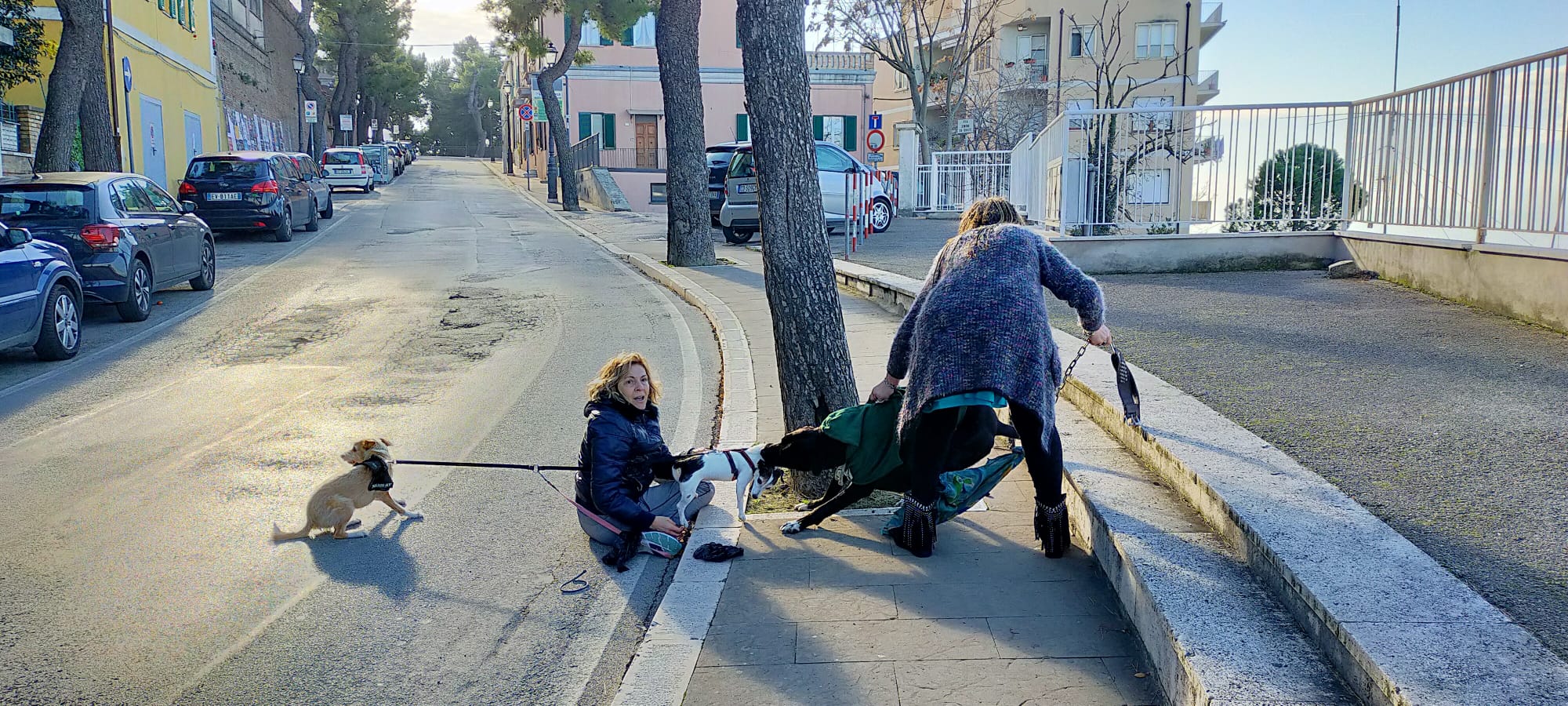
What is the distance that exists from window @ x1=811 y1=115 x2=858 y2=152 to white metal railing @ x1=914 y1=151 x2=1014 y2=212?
2070 centimetres

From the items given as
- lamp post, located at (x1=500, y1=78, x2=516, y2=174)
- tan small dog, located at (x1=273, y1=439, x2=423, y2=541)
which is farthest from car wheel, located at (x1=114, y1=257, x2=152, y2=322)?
lamp post, located at (x1=500, y1=78, x2=516, y2=174)

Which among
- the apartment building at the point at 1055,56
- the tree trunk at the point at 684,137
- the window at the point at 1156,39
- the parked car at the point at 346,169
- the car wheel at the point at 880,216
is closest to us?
the tree trunk at the point at 684,137

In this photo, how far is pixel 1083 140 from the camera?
12.5m

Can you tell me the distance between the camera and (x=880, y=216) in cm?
2230

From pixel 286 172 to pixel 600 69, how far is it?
1059 inches

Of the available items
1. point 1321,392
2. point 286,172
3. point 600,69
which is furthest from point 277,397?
point 600,69

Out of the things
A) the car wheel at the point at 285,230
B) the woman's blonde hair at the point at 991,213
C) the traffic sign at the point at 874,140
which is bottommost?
the car wheel at the point at 285,230

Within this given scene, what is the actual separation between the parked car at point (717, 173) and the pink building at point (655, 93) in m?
24.8

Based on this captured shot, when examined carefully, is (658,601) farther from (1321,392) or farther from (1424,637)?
(1321,392)

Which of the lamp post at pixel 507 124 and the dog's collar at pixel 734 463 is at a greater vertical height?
the lamp post at pixel 507 124

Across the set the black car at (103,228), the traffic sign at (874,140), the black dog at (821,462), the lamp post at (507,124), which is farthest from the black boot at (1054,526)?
the lamp post at (507,124)

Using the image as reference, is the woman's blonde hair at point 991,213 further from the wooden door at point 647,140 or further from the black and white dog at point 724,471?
the wooden door at point 647,140

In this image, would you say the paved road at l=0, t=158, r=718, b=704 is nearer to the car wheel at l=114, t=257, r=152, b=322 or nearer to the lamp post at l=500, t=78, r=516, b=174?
the car wheel at l=114, t=257, r=152, b=322

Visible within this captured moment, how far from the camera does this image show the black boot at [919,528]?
4.69 meters
